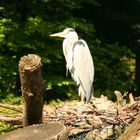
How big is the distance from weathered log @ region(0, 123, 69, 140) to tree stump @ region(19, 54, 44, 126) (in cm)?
17

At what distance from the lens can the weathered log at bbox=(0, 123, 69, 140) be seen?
438cm

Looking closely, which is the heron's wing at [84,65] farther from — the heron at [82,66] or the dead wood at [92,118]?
the dead wood at [92,118]

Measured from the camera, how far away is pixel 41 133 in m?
4.47

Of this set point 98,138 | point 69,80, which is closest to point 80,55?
point 98,138

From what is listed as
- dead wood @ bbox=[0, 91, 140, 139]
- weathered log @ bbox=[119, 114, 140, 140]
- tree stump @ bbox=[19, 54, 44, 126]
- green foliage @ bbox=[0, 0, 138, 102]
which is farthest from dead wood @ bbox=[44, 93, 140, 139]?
green foliage @ bbox=[0, 0, 138, 102]

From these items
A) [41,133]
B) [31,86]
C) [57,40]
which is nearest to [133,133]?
[41,133]

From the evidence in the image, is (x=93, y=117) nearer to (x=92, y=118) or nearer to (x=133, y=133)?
(x=92, y=118)

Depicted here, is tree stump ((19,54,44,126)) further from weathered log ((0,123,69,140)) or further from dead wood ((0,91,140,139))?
dead wood ((0,91,140,139))

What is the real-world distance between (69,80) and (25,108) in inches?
235

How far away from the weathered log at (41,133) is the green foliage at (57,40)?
17.2 feet

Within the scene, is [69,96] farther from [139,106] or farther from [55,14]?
[139,106]

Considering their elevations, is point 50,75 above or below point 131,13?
below

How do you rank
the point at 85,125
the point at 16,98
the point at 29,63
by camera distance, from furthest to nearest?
the point at 16,98 < the point at 85,125 < the point at 29,63

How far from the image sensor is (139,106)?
19.7 feet
